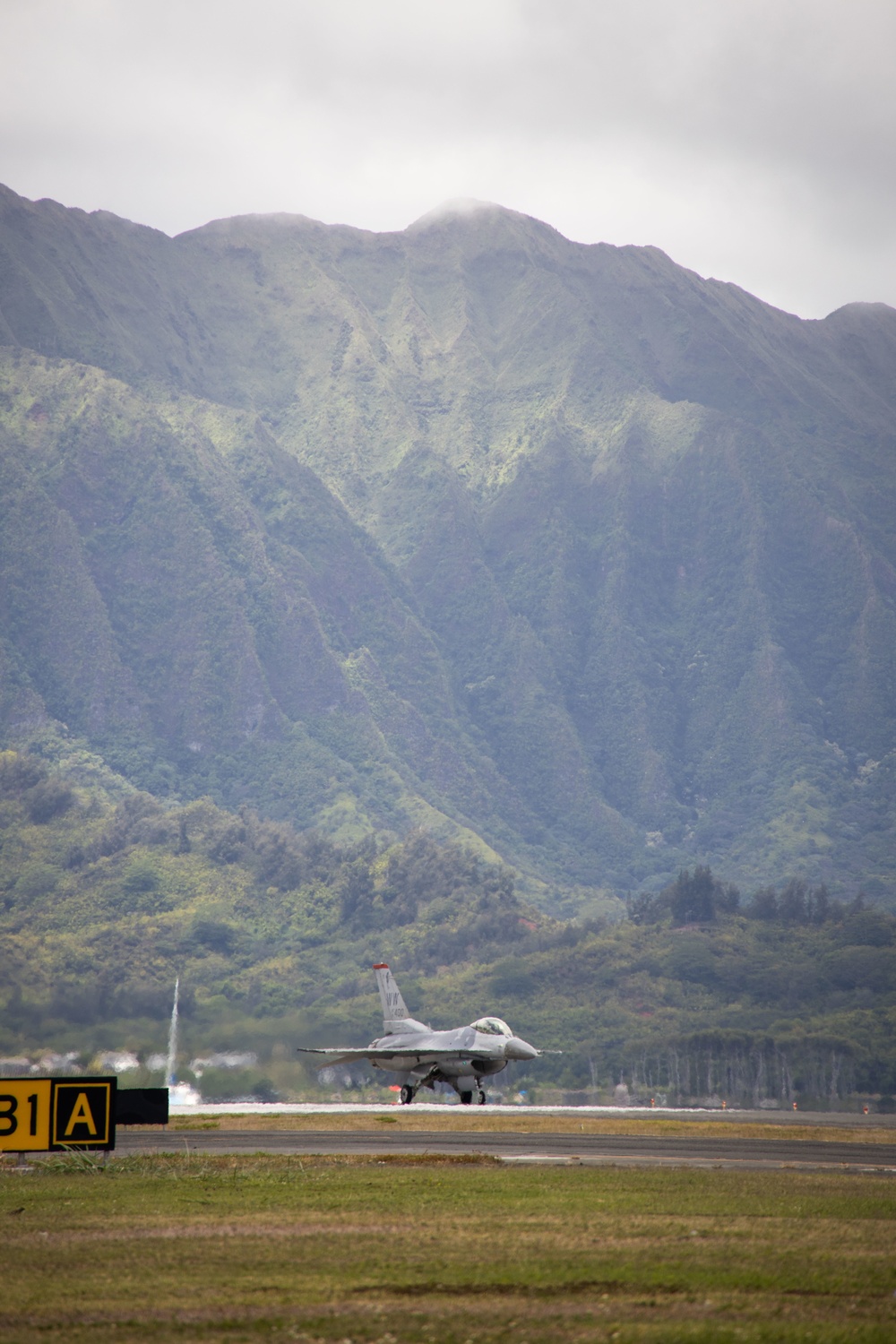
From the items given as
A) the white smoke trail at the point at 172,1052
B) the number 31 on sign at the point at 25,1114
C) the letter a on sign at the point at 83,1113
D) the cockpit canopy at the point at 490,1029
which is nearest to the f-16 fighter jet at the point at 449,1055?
the cockpit canopy at the point at 490,1029

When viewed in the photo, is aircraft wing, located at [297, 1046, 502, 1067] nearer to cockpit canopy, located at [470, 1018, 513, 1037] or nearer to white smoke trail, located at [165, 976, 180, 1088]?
cockpit canopy, located at [470, 1018, 513, 1037]

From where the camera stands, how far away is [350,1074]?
487 ft

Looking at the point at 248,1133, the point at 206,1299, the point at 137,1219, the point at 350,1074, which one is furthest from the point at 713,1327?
the point at 350,1074

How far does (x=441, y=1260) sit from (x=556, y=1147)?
31436mm

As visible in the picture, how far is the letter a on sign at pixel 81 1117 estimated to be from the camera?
40.4 m

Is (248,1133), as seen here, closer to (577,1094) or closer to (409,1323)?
(409,1323)

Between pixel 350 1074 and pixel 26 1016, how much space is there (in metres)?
31.5

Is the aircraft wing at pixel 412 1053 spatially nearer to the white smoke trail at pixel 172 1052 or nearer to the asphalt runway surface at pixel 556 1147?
the asphalt runway surface at pixel 556 1147

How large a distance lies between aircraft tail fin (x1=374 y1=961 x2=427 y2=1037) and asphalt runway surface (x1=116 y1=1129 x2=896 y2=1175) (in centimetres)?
3296

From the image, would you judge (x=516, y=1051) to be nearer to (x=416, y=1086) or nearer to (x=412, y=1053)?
(x=412, y=1053)

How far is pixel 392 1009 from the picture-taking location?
349 feet

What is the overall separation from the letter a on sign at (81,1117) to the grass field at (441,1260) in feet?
4.69

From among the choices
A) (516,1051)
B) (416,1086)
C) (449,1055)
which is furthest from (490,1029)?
(416,1086)

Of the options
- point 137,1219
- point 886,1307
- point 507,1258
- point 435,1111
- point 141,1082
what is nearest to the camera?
point 886,1307
